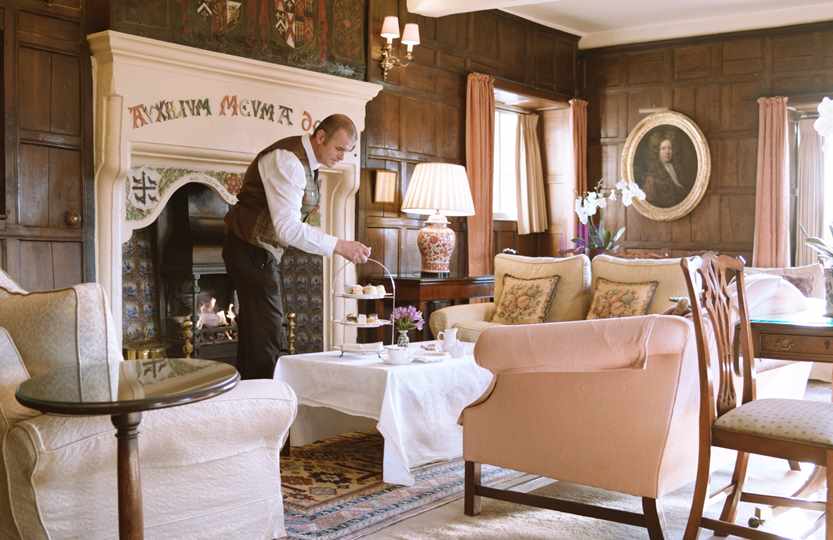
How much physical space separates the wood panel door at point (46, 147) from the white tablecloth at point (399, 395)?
1644 mm

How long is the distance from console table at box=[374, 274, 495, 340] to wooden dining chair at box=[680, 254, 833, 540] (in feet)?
12.3

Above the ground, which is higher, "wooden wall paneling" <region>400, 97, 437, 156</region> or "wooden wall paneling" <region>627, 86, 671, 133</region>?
"wooden wall paneling" <region>627, 86, 671, 133</region>

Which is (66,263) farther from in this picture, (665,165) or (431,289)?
(665,165)

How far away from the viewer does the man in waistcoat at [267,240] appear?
437 centimetres

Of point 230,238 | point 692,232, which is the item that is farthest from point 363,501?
point 692,232

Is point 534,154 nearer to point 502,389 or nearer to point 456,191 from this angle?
point 456,191

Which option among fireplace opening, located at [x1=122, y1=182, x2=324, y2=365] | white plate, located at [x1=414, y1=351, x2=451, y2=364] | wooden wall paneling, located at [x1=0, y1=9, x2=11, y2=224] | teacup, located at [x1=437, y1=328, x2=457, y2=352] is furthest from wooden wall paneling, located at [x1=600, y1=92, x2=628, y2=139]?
wooden wall paneling, located at [x1=0, y1=9, x2=11, y2=224]

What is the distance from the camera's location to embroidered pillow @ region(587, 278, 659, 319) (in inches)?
223

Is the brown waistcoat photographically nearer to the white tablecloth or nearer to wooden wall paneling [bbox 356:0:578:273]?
the white tablecloth

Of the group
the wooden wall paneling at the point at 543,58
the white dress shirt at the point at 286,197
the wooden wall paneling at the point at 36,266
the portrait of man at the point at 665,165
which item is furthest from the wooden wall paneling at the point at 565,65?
the wooden wall paneling at the point at 36,266

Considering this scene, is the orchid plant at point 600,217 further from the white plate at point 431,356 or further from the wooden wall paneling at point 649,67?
the white plate at point 431,356

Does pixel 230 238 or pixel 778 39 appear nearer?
pixel 230 238

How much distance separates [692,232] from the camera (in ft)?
29.8

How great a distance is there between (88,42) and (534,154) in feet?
17.7
